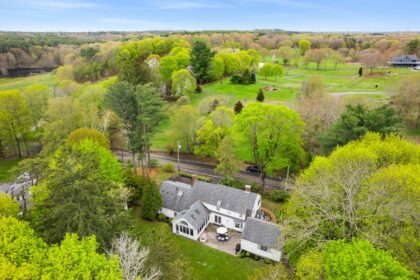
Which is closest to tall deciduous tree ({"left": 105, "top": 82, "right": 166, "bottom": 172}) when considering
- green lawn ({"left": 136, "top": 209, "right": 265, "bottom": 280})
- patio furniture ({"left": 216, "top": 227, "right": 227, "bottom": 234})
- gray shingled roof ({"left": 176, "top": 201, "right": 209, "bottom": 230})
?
gray shingled roof ({"left": 176, "top": 201, "right": 209, "bottom": 230})

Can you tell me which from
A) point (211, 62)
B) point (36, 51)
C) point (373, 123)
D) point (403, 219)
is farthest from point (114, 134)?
point (36, 51)

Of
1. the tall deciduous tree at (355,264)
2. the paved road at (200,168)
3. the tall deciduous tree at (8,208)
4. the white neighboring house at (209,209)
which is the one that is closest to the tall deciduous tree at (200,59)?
the paved road at (200,168)

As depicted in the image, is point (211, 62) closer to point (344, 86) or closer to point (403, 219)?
point (344, 86)

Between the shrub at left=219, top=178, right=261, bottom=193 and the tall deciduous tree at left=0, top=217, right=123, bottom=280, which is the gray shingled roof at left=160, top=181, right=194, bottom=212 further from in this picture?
the tall deciduous tree at left=0, top=217, right=123, bottom=280

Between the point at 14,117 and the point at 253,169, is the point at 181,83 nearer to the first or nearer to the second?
the point at 253,169

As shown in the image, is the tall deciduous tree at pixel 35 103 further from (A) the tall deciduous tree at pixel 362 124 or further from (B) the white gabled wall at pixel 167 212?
(A) the tall deciduous tree at pixel 362 124
